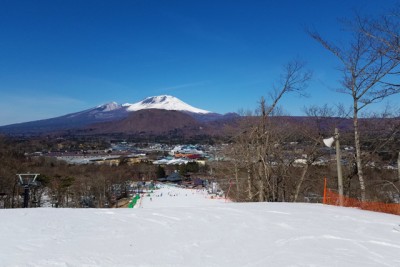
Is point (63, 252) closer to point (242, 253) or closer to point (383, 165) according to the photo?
point (242, 253)

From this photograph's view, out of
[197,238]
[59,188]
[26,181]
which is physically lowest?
[59,188]

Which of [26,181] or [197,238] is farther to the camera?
[26,181]

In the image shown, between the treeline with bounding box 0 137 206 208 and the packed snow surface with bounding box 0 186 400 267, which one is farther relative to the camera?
the treeline with bounding box 0 137 206 208

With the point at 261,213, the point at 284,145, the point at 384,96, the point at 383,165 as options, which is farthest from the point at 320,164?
the point at 261,213

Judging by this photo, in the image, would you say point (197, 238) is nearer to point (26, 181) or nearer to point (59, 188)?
point (26, 181)

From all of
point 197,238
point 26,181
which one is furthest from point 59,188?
point 197,238

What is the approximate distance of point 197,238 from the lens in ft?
16.5

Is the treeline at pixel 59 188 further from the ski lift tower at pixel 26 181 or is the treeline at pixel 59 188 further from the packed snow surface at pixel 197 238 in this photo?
the packed snow surface at pixel 197 238

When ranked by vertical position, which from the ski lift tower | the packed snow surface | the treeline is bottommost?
the treeline

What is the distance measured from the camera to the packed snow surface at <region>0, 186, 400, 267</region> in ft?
13.1

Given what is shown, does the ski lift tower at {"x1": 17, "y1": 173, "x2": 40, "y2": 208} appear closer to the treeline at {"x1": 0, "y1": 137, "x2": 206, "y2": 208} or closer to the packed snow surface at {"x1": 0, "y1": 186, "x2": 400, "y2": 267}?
the packed snow surface at {"x1": 0, "y1": 186, "x2": 400, "y2": 267}

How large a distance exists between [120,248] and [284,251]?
2.18m

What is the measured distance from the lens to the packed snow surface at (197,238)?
4.01 metres

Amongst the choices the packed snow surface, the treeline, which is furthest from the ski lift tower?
the treeline
